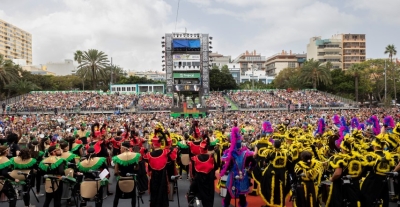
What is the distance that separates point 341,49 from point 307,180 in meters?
106

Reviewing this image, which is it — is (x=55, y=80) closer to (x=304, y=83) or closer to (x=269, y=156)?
(x=304, y=83)

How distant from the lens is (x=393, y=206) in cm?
964

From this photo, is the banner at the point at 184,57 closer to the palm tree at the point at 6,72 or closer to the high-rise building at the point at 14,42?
the palm tree at the point at 6,72

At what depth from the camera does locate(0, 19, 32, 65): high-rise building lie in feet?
428

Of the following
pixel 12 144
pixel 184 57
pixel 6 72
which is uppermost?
pixel 184 57

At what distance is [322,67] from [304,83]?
498 cm

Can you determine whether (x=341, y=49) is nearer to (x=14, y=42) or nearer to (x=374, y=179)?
(x=374, y=179)

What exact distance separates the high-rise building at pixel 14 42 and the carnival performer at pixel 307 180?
14009 cm

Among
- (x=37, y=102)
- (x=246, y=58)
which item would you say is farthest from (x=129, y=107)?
(x=246, y=58)

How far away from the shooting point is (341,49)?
105688 mm

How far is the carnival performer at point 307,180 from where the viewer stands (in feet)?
25.3

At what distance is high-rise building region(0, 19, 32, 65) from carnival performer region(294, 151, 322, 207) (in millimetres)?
140093

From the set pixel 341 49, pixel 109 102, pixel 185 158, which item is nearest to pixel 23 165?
pixel 185 158

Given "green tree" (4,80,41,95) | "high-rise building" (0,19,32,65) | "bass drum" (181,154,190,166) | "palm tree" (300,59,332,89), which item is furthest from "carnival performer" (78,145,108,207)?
"high-rise building" (0,19,32,65)
